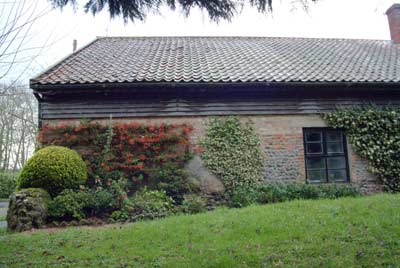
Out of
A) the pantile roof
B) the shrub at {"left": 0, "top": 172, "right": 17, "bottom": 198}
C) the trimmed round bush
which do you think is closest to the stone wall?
the pantile roof

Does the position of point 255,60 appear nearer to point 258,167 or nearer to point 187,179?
point 258,167

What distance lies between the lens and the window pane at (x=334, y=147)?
9.30 m

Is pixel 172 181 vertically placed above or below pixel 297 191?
above

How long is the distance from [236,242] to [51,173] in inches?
200

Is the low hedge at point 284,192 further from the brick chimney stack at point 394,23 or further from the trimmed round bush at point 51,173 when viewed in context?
the brick chimney stack at point 394,23

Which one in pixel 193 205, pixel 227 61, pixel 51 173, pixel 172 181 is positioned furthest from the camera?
pixel 227 61

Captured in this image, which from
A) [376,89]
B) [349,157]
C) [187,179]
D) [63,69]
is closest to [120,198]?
[187,179]

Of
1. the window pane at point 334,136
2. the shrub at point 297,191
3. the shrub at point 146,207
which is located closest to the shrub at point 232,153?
the shrub at point 297,191

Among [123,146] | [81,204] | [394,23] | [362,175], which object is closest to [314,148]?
[362,175]

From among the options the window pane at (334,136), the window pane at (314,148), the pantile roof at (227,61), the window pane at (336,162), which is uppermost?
the pantile roof at (227,61)

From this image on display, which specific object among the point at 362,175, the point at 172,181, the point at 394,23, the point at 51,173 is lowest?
the point at 362,175

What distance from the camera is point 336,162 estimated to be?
928 centimetres

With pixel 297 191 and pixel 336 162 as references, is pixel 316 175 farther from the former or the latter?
pixel 297 191

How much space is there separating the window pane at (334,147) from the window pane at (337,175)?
2.16ft
